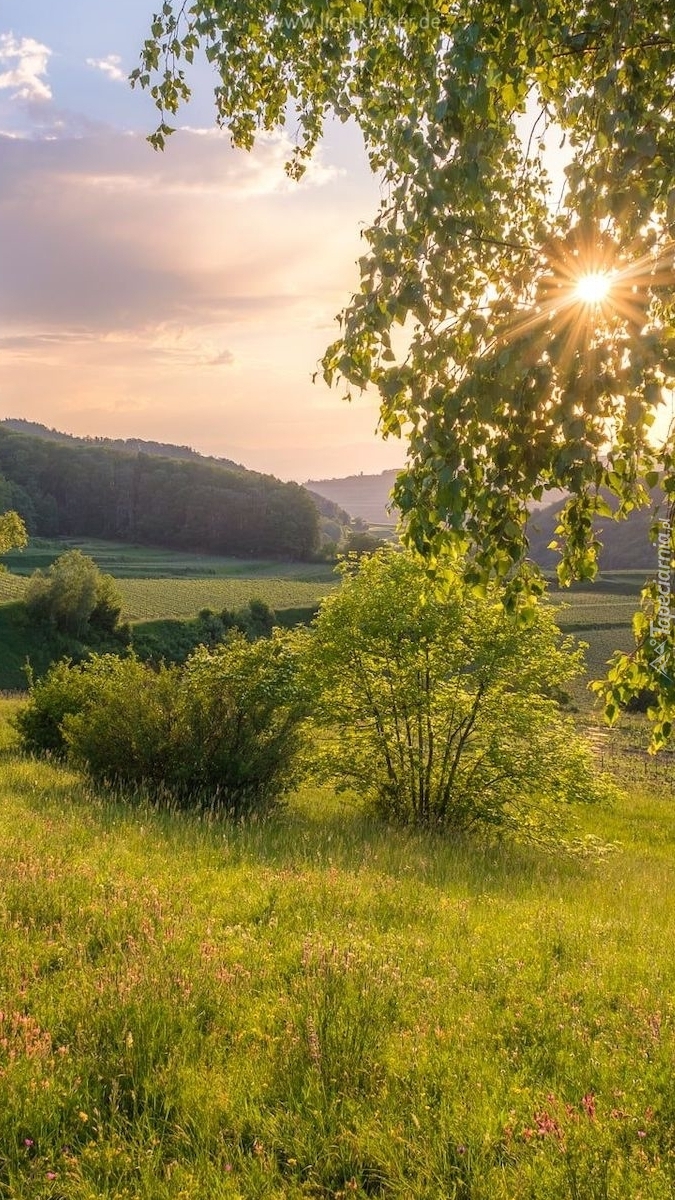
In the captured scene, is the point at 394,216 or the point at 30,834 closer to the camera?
the point at 394,216

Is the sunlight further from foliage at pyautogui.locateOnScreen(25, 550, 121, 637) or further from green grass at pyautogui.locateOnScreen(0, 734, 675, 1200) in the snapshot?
foliage at pyautogui.locateOnScreen(25, 550, 121, 637)

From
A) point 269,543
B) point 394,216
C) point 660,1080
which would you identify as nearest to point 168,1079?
point 660,1080

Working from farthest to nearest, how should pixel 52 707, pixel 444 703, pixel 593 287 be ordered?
pixel 52 707 → pixel 444 703 → pixel 593 287

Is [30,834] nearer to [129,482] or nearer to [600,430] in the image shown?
[600,430]

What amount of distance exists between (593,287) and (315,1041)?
4.00m

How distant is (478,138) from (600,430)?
1.62 metres

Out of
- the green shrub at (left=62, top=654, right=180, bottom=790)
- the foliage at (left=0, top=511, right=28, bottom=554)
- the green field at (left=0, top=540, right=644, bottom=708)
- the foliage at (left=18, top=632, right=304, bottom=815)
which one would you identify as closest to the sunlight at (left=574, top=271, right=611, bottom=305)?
the foliage at (left=18, top=632, right=304, bottom=815)

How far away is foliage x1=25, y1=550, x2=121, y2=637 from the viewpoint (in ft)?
251

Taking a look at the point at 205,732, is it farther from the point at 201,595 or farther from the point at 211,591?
the point at 211,591

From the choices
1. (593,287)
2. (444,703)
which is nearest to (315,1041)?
(593,287)

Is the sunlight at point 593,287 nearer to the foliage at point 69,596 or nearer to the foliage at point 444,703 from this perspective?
the foliage at point 444,703

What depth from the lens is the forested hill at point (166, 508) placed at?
160m

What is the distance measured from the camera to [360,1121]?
11.8 feet

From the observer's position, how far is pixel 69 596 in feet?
251
